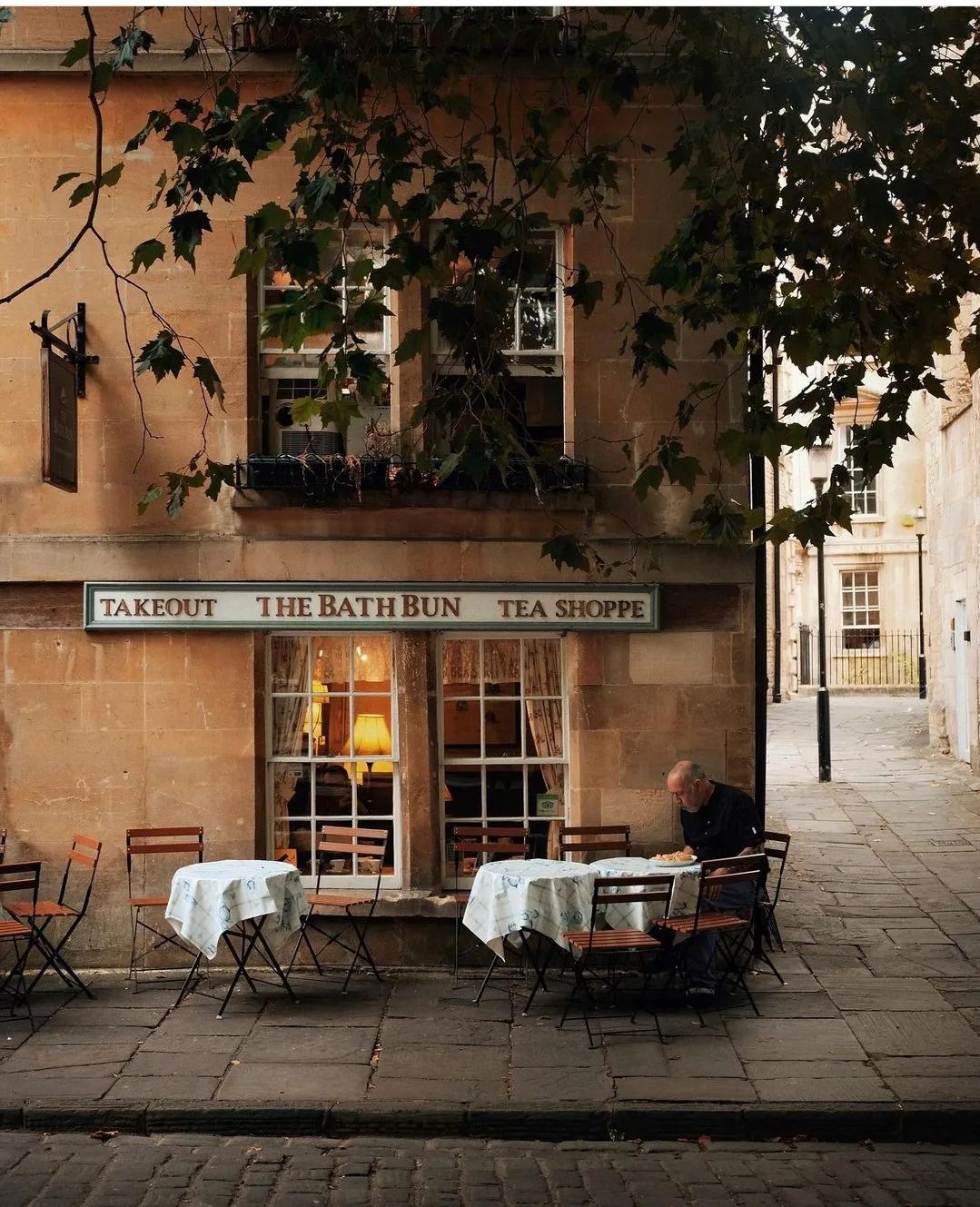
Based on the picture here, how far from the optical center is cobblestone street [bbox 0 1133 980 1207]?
21.4ft

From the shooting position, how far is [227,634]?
10742 millimetres

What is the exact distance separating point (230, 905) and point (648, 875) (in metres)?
2.87

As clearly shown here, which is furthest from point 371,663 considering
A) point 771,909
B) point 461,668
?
point 771,909

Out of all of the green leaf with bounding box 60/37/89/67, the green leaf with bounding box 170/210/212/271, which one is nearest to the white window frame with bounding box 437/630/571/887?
the green leaf with bounding box 170/210/212/271

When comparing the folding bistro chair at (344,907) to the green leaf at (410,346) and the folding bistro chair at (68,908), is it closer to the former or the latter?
the folding bistro chair at (68,908)

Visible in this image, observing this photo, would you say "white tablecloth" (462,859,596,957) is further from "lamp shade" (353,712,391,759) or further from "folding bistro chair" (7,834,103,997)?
"folding bistro chair" (7,834,103,997)

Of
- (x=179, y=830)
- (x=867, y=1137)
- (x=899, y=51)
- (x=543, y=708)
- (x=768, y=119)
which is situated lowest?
(x=867, y=1137)

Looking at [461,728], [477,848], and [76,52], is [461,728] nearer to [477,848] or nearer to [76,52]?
[477,848]

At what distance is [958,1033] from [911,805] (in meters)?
9.34

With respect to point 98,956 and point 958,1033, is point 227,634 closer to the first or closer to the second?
point 98,956

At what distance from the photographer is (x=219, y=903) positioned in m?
9.49

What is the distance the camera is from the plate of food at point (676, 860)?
9977mm

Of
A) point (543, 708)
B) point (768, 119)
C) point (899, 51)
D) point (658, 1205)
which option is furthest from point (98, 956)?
point (899, 51)

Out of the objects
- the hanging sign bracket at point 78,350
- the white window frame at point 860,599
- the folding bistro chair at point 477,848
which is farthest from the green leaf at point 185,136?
the white window frame at point 860,599
